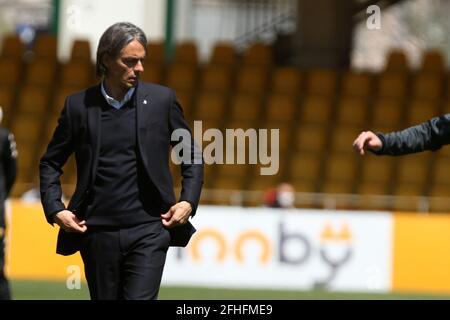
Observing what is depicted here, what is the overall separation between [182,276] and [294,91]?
5.79 m

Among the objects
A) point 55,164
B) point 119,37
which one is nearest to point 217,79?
point 55,164

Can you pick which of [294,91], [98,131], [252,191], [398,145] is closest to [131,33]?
[98,131]

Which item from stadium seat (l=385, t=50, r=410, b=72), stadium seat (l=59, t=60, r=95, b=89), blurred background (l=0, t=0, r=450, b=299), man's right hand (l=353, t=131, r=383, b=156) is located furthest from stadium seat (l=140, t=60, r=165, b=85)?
man's right hand (l=353, t=131, r=383, b=156)

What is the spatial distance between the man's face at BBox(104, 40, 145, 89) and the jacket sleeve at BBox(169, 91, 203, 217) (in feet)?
0.97

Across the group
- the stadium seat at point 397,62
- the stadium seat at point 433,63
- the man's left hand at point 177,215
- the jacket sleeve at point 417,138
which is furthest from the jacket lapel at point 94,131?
the stadium seat at point 433,63

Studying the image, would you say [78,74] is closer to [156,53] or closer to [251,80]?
[156,53]

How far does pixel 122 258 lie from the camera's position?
7660 millimetres

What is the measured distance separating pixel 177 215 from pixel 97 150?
0.54 meters

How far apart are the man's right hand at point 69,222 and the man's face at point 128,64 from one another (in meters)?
0.74

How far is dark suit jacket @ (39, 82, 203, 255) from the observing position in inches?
303

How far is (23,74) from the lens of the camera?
24391mm

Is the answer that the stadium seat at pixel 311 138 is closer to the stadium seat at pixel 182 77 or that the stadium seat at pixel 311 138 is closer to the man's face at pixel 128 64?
the stadium seat at pixel 182 77
